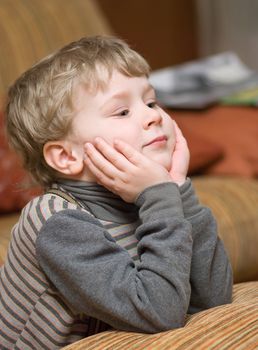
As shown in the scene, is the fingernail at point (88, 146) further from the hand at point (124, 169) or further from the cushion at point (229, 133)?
the cushion at point (229, 133)

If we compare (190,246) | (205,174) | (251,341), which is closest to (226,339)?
(251,341)

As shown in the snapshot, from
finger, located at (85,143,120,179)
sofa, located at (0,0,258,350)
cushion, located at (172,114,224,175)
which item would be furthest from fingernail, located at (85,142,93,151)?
cushion, located at (172,114,224,175)

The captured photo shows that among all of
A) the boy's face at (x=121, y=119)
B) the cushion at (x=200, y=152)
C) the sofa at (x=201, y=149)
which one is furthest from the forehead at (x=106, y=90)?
the cushion at (x=200, y=152)

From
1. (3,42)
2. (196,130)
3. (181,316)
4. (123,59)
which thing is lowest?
(196,130)

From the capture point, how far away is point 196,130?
8.19ft

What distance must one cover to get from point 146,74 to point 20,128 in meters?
0.26

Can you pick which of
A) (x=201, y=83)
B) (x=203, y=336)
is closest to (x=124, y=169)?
(x=203, y=336)

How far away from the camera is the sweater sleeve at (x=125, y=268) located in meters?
1.07

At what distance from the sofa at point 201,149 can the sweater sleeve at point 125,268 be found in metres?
0.13

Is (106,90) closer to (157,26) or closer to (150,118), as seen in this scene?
(150,118)

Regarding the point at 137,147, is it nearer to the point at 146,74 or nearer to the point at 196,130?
the point at 146,74

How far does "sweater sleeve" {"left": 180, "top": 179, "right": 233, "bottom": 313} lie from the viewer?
121 cm

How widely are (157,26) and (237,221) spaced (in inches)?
105

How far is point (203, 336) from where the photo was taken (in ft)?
3.33
